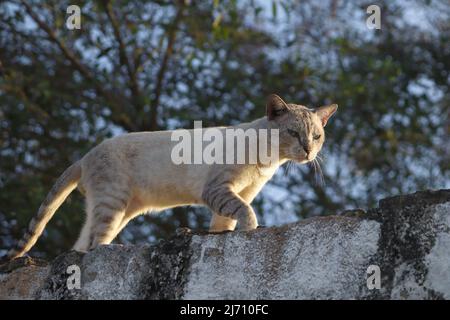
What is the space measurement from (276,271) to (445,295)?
73 cm

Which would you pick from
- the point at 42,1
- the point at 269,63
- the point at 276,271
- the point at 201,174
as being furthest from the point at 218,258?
the point at 269,63

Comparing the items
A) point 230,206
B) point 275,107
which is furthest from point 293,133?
point 230,206

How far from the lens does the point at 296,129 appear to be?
5.77 m

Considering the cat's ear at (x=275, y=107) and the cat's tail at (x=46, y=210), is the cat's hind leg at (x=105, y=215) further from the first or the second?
the cat's ear at (x=275, y=107)

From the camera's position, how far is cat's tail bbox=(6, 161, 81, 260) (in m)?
5.42

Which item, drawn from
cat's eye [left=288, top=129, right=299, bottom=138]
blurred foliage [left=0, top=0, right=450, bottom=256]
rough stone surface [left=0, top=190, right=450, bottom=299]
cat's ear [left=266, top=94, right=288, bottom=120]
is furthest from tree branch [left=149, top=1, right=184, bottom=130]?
rough stone surface [left=0, top=190, right=450, bottom=299]

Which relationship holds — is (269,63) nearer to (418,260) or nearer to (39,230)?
(39,230)

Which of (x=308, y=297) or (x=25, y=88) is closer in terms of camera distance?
(x=308, y=297)

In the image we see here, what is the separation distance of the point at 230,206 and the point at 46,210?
1231mm

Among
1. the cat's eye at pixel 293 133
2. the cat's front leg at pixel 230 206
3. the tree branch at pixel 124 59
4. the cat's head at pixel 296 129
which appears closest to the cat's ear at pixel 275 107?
the cat's head at pixel 296 129

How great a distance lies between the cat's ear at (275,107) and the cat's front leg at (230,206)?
28.6 inches

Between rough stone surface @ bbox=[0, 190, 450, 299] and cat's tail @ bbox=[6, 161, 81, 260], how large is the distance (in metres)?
1.19

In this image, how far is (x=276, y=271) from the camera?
12.3 ft

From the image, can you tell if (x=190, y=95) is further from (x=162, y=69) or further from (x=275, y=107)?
(x=275, y=107)
